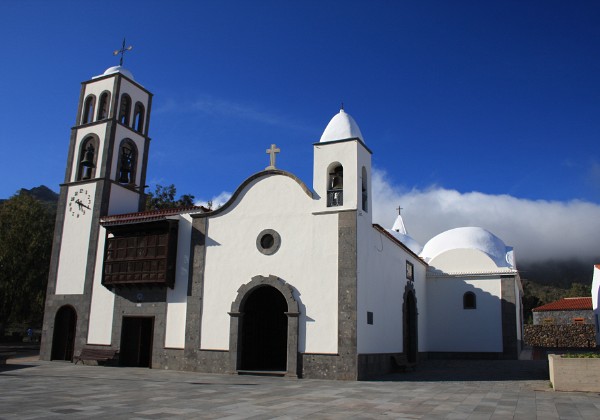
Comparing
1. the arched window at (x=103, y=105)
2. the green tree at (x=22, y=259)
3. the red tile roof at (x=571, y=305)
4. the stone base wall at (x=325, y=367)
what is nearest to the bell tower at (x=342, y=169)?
the stone base wall at (x=325, y=367)

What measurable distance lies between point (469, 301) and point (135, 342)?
614 inches

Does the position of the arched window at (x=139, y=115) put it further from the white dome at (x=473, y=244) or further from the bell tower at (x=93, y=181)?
the white dome at (x=473, y=244)

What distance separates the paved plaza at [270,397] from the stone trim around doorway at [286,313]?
735mm

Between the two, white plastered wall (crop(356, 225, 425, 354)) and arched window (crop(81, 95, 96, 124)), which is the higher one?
arched window (crop(81, 95, 96, 124))

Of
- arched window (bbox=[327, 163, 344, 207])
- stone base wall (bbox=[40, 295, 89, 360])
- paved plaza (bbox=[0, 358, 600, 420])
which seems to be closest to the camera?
paved plaza (bbox=[0, 358, 600, 420])

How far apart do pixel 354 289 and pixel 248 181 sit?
570 centimetres

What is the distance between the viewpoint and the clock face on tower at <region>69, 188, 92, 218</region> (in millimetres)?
21875

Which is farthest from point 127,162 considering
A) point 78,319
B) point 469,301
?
point 469,301

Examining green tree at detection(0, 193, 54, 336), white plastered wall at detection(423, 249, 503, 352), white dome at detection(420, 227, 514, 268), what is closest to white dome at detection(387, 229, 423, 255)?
white dome at detection(420, 227, 514, 268)

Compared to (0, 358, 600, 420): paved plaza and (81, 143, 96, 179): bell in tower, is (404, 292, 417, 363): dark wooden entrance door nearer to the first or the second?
(0, 358, 600, 420): paved plaza

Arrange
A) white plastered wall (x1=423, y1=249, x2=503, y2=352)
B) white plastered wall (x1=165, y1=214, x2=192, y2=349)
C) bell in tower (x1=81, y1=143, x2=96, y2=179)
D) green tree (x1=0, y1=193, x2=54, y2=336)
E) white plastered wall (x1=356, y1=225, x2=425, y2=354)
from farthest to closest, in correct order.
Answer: green tree (x1=0, y1=193, x2=54, y2=336) < white plastered wall (x1=423, y1=249, x2=503, y2=352) < bell in tower (x1=81, y1=143, x2=96, y2=179) < white plastered wall (x1=165, y1=214, x2=192, y2=349) < white plastered wall (x1=356, y1=225, x2=425, y2=354)

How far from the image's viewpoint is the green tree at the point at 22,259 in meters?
31.2

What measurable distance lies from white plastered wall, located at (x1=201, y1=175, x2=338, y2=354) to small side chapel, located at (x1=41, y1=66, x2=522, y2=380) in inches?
1.6

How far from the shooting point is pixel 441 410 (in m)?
9.64
